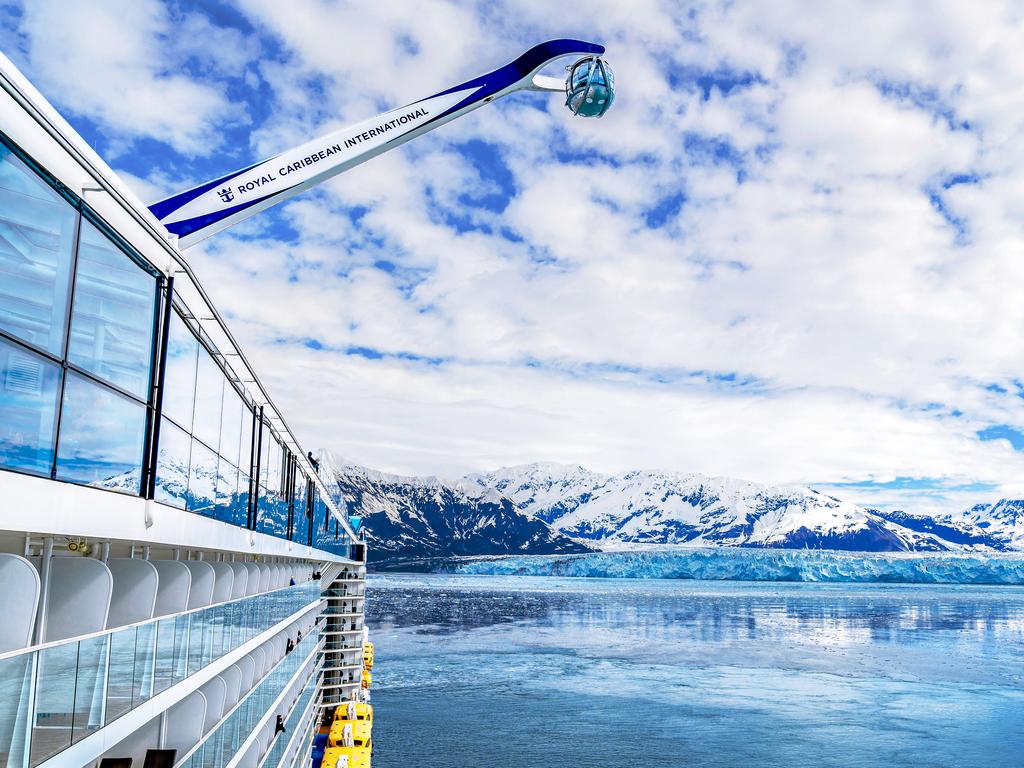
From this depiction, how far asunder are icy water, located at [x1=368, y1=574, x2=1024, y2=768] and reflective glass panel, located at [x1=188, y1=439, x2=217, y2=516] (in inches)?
1199

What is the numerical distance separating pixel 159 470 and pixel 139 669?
1.84 metres

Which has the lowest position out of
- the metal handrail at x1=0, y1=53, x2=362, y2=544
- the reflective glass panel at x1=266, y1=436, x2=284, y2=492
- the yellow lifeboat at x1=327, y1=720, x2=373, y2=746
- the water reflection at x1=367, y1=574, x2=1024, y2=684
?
the water reflection at x1=367, y1=574, x2=1024, y2=684

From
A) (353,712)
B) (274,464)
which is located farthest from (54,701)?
(353,712)

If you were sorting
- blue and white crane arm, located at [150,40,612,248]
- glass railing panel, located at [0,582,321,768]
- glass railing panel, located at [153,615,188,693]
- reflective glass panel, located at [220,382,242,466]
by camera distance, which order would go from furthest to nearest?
blue and white crane arm, located at [150,40,612,248], reflective glass panel, located at [220,382,242,466], glass railing panel, located at [153,615,188,693], glass railing panel, located at [0,582,321,768]

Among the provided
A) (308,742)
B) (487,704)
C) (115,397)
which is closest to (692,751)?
(487,704)

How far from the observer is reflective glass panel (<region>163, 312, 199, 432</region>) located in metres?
7.87

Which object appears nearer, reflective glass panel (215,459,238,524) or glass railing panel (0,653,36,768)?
glass railing panel (0,653,36,768)

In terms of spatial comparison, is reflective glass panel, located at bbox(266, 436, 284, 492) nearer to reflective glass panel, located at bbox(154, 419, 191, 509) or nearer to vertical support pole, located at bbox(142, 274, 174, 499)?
reflective glass panel, located at bbox(154, 419, 191, 509)

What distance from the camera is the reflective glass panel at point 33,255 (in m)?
4.45

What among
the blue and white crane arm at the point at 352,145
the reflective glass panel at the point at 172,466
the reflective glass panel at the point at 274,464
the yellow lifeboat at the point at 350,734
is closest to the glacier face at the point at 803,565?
the yellow lifeboat at the point at 350,734

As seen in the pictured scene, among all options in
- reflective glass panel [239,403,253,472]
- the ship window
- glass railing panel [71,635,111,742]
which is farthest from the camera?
reflective glass panel [239,403,253,472]

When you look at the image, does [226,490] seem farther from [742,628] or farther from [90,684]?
[742,628]

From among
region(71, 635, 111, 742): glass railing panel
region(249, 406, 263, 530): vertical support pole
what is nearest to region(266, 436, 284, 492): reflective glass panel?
region(249, 406, 263, 530): vertical support pole

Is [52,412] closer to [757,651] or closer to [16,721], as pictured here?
[16,721]
